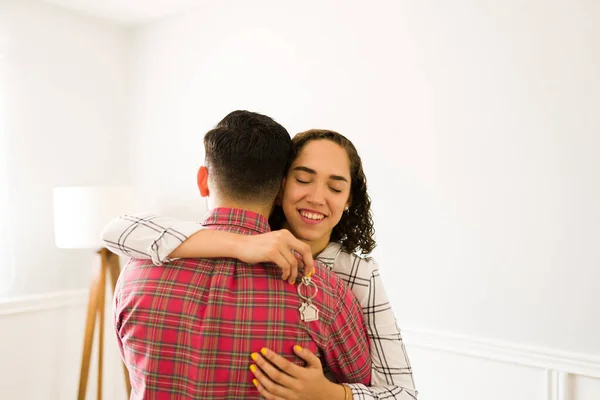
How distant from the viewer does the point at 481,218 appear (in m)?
2.10

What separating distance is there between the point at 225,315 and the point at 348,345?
257 millimetres

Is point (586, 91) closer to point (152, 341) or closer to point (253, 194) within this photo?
point (253, 194)

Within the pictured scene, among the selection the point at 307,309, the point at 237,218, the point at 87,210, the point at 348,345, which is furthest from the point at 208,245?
the point at 87,210

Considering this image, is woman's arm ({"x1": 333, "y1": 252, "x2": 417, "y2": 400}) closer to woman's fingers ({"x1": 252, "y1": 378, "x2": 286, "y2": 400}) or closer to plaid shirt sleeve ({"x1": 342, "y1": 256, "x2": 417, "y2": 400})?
plaid shirt sleeve ({"x1": 342, "y1": 256, "x2": 417, "y2": 400})

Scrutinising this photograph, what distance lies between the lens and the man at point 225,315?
0.82 metres

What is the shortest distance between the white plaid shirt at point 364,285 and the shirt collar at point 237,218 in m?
0.04

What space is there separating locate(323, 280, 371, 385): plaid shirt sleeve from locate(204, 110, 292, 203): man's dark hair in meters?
0.25

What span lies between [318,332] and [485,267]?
1.43 metres

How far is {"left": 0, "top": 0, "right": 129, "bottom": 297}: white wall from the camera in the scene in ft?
10.0

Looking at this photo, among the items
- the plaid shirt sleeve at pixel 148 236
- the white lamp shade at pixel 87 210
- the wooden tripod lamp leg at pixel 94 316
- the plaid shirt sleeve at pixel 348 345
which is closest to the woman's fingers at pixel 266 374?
the plaid shirt sleeve at pixel 348 345

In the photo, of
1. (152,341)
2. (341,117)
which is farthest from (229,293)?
(341,117)

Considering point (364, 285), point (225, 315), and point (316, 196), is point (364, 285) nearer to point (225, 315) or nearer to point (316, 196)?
point (316, 196)

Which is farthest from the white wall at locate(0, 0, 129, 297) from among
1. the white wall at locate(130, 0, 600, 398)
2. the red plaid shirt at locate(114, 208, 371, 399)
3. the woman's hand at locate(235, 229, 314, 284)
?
the woman's hand at locate(235, 229, 314, 284)

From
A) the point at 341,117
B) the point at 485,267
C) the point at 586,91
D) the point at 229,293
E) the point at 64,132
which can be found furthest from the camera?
the point at 64,132
